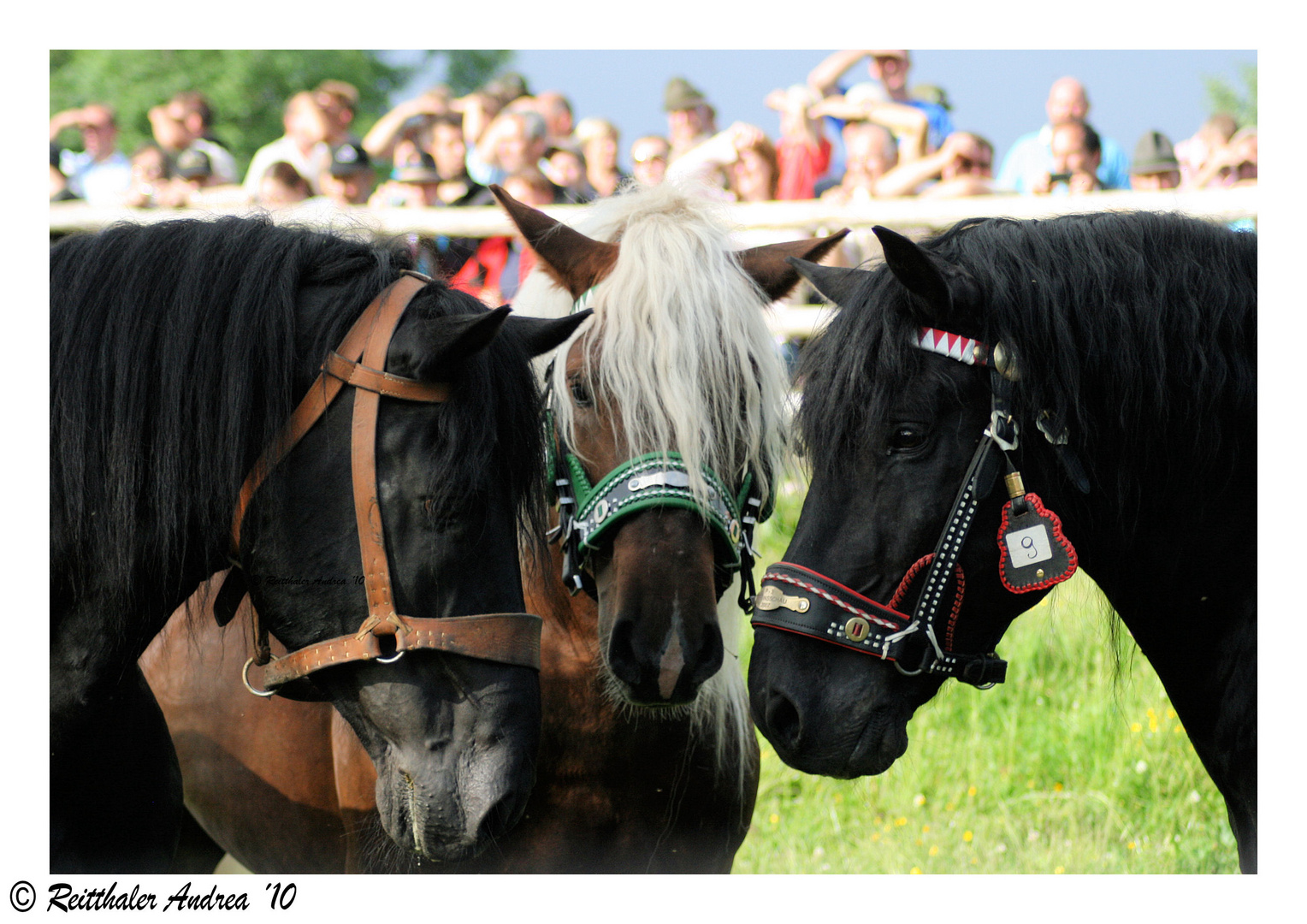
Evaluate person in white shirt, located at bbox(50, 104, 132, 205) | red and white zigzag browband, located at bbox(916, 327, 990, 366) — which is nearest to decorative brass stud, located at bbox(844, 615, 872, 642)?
red and white zigzag browband, located at bbox(916, 327, 990, 366)

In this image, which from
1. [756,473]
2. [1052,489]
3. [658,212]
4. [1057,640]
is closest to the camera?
[1052,489]

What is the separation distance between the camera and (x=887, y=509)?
234 centimetres

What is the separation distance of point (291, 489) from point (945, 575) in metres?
1.29

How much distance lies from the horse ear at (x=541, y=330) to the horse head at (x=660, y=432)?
331 millimetres

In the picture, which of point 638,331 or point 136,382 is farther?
point 638,331

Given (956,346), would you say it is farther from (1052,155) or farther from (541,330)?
(1052,155)

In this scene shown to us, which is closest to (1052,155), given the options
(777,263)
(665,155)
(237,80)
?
(665,155)

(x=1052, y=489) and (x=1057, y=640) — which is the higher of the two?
(x=1052, y=489)

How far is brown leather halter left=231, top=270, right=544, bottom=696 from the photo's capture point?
7.09 feet

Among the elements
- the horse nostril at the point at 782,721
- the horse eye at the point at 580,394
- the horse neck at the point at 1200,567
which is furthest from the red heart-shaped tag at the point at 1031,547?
the horse eye at the point at 580,394

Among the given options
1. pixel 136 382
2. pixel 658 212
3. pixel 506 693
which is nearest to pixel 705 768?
pixel 506 693

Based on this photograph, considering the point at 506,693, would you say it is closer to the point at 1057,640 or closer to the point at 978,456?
the point at 978,456

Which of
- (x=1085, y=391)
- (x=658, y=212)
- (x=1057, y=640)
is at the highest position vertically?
(x=658, y=212)
